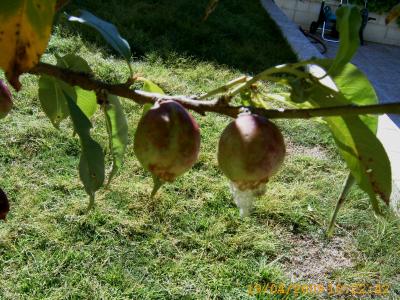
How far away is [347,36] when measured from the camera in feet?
1.74

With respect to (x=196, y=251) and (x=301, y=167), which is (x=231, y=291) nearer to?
(x=196, y=251)

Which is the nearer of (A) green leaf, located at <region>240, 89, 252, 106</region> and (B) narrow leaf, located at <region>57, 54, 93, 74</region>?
(A) green leaf, located at <region>240, 89, 252, 106</region>

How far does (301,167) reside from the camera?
316 cm

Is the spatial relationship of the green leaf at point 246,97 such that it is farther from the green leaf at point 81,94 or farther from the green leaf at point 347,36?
the green leaf at point 81,94

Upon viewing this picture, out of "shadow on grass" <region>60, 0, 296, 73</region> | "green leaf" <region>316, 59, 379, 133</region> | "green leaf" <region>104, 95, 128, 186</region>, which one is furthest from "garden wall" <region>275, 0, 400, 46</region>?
"green leaf" <region>316, 59, 379, 133</region>

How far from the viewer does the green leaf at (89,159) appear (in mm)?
664

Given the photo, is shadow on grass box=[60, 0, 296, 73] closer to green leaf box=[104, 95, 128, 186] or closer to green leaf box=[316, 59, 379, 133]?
green leaf box=[104, 95, 128, 186]

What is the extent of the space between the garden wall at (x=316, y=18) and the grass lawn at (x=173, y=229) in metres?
4.98

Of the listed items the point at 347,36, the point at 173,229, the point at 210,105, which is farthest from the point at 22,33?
the point at 173,229

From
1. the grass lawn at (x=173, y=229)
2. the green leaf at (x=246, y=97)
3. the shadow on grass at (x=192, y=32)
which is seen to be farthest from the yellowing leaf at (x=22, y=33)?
the shadow on grass at (x=192, y=32)

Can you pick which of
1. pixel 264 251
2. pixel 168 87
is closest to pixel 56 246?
pixel 264 251

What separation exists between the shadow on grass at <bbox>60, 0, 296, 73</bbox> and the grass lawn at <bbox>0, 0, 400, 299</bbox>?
125 cm

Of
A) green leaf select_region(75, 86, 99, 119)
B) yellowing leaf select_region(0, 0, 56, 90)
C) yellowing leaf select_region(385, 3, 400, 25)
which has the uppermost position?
yellowing leaf select_region(385, 3, 400, 25)

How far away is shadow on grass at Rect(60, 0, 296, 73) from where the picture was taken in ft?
15.1
